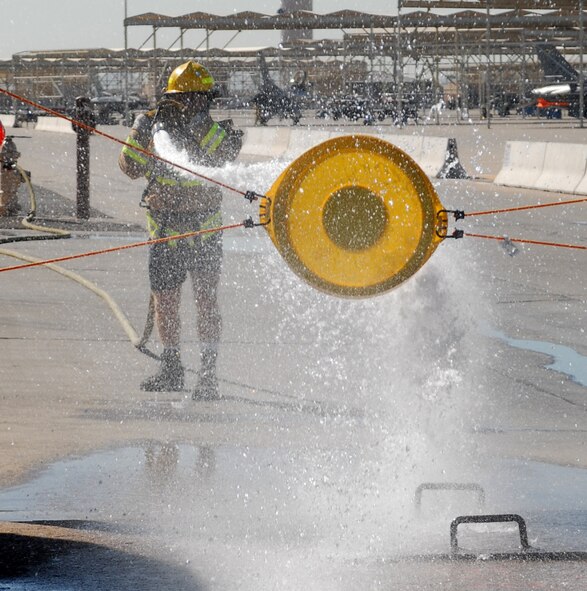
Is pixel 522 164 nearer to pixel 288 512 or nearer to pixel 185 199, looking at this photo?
pixel 185 199

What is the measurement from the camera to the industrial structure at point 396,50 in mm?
55375

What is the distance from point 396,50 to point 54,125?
21938 millimetres

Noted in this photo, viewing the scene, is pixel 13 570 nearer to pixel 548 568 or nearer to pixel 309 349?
pixel 548 568

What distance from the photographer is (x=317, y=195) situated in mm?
6117

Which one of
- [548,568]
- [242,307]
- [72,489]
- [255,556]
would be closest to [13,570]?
[255,556]

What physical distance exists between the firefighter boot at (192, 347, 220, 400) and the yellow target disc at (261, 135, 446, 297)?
2.15 meters

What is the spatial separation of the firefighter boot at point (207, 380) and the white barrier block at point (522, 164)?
1767 cm

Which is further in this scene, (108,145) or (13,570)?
(108,145)

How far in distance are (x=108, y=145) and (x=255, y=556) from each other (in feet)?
160

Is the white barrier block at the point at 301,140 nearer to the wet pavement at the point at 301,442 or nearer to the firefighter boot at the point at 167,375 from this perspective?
the wet pavement at the point at 301,442

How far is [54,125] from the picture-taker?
248 ft

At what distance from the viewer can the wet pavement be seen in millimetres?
5148

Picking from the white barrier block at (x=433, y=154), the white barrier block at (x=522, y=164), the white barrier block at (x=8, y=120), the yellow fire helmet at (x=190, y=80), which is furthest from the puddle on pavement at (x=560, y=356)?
the white barrier block at (x=8, y=120)

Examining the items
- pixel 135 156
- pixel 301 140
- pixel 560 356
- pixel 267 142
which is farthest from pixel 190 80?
pixel 267 142
